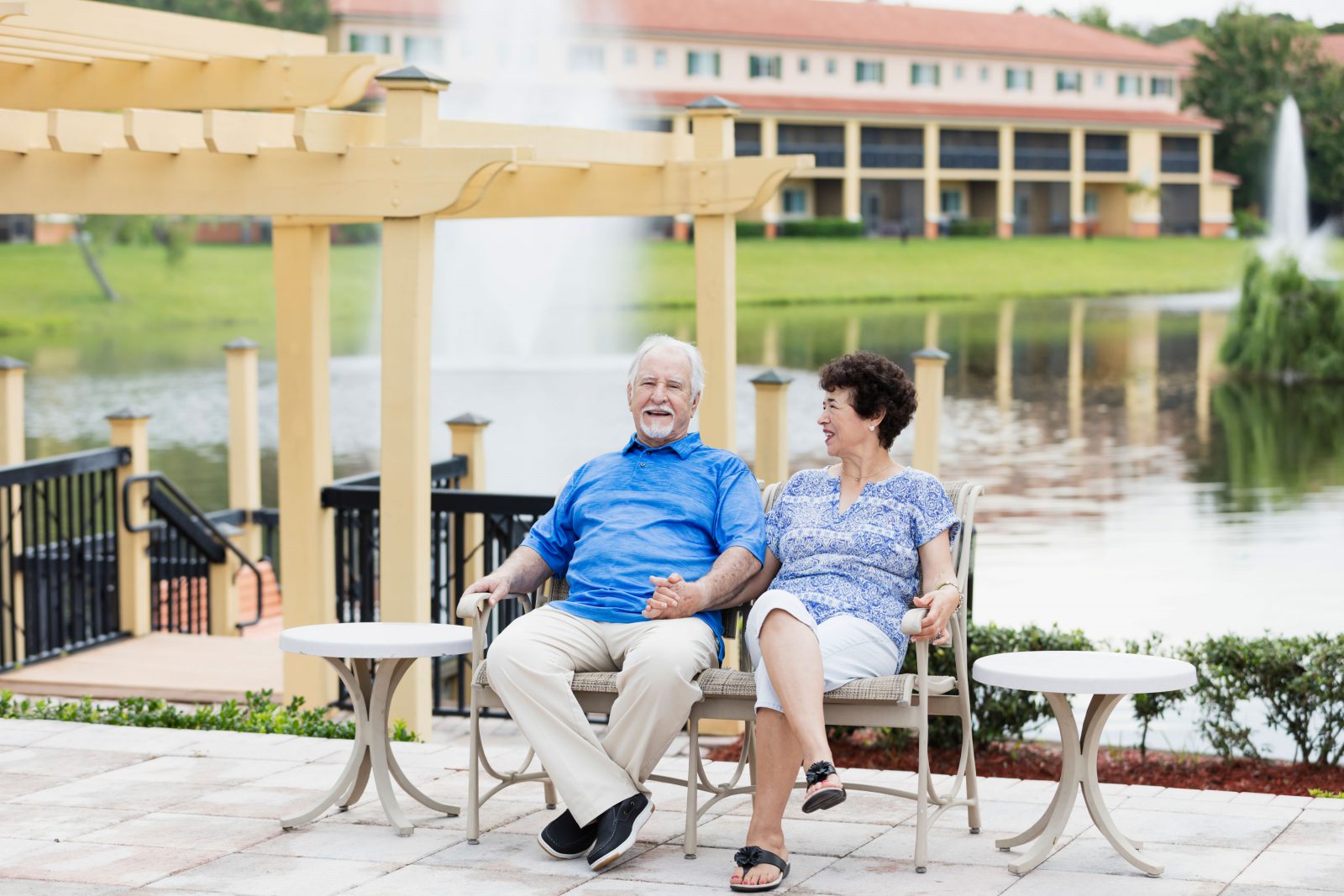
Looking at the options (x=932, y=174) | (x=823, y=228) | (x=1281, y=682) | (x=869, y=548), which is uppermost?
(x=932, y=174)

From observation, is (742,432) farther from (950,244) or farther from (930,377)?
(950,244)

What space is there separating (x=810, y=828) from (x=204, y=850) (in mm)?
1606

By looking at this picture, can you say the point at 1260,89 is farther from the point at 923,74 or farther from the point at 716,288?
the point at 716,288

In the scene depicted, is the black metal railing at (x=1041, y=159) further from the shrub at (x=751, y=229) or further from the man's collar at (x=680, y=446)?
the man's collar at (x=680, y=446)

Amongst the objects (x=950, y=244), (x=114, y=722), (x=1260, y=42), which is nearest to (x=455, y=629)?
(x=114, y=722)

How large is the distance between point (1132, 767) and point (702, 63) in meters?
62.9

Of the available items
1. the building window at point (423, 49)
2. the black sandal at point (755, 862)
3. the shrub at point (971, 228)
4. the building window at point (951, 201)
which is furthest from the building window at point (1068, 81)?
the black sandal at point (755, 862)

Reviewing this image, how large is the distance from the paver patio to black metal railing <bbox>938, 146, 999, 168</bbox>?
65959 mm

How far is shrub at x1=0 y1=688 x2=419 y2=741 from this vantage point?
21.6 ft

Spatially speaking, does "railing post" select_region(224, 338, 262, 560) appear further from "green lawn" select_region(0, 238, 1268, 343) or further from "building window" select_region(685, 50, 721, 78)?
"building window" select_region(685, 50, 721, 78)

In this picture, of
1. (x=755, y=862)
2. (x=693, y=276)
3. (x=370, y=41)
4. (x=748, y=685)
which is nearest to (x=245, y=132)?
(x=748, y=685)

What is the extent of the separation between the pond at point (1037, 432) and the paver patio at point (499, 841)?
9.88ft

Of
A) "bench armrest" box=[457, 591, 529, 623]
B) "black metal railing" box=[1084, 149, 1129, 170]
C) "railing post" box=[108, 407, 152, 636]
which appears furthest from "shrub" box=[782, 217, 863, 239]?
"bench armrest" box=[457, 591, 529, 623]

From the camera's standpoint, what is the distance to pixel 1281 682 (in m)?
6.81
